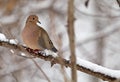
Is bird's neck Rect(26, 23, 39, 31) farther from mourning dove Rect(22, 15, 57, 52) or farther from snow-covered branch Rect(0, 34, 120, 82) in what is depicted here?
snow-covered branch Rect(0, 34, 120, 82)

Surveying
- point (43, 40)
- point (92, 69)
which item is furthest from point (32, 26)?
point (92, 69)

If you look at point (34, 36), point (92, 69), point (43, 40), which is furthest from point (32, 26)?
point (92, 69)

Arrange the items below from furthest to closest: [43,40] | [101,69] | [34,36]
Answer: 1. [34,36]
2. [43,40]
3. [101,69]

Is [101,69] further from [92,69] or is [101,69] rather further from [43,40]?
[43,40]

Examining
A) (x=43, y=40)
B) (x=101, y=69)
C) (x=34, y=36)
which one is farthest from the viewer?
(x=34, y=36)

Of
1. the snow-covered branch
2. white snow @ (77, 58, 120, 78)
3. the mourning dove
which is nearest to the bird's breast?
the mourning dove

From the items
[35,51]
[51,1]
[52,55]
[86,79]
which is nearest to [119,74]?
[52,55]

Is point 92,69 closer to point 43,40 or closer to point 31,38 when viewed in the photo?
point 43,40

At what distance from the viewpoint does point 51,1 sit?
9.59 m

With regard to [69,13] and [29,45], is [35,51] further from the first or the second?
[69,13]

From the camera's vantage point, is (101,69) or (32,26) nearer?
(101,69)

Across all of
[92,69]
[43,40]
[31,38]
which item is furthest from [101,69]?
[31,38]

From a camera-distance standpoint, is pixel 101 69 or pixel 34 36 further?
pixel 34 36

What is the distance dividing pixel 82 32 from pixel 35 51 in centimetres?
725
